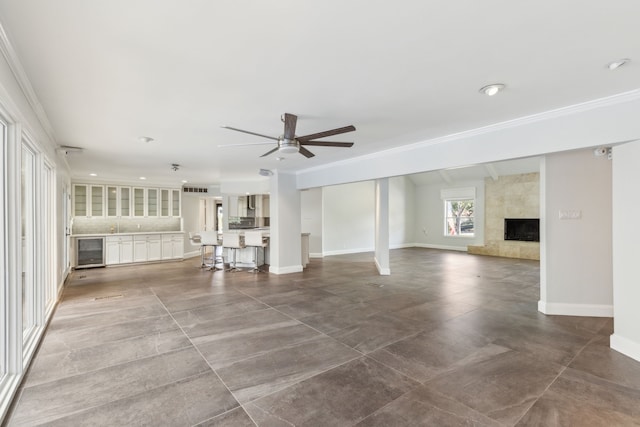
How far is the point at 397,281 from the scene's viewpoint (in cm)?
630

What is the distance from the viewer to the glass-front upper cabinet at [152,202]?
9242 millimetres

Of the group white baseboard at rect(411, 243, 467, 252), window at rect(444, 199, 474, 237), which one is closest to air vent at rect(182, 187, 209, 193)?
white baseboard at rect(411, 243, 467, 252)

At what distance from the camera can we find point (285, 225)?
23.5 ft

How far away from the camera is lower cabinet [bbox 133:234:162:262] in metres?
8.62

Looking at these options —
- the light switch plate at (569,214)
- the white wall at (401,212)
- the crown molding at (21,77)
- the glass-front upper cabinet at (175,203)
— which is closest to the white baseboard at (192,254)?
the glass-front upper cabinet at (175,203)

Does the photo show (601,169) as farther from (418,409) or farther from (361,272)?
(361,272)

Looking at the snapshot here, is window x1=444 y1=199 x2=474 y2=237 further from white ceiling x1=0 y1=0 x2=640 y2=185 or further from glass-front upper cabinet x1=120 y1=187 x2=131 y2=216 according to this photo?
glass-front upper cabinet x1=120 y1=187 x2=131 y2=216

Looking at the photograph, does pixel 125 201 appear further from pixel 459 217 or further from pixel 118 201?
pixel 459 217

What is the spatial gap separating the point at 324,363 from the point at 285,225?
4.60 meters

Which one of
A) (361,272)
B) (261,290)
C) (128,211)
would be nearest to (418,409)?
(261,290)

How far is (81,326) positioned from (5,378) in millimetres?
1579

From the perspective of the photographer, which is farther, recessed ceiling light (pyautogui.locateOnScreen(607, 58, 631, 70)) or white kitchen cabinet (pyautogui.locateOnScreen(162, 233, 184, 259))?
white kitchen cabinet (pyautogui.locateOnScreen(162, 233, 184, 259))

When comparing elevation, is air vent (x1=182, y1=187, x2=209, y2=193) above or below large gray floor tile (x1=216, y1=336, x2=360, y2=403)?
above

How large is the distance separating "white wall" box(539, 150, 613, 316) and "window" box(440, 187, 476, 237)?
737cm
